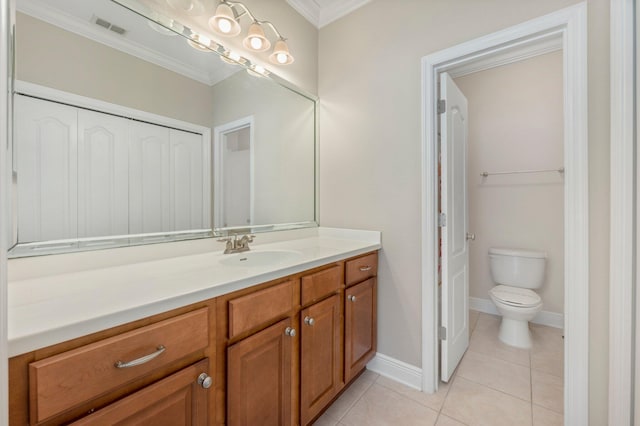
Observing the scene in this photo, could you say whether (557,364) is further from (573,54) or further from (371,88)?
(371,88)

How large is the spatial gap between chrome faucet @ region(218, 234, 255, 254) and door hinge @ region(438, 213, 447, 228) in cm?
113

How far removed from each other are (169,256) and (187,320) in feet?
1.96

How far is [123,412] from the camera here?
2.28ft

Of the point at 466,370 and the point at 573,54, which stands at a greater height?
the point at 573,54

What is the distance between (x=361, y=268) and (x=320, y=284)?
1.30 feet

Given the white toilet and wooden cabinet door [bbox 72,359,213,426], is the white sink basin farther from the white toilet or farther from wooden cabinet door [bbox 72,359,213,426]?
the white toilet

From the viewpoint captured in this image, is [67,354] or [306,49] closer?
[67,354]

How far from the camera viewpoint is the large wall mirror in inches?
37.9

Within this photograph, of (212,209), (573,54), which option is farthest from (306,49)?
(573,54)

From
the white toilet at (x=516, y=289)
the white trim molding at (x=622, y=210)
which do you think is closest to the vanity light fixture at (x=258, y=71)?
the white trim molding at (x=622, y=210)

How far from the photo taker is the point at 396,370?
1.75 metres

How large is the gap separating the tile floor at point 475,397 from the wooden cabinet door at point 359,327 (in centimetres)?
17

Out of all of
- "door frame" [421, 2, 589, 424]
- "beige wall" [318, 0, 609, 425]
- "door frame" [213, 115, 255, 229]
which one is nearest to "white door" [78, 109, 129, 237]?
"door frame" [213, 115, 255, 229]

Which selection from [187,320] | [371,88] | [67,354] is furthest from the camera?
[371,88]
